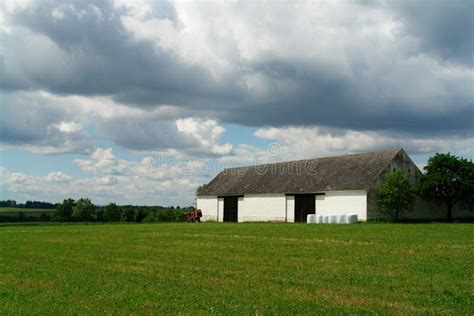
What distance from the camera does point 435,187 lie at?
5216cm

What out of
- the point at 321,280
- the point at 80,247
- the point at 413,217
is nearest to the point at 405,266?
the point at 321,280

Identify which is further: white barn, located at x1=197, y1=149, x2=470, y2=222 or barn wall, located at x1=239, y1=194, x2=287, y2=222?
barn wall, located at x1=239, y1=194, x2=287, y2=222

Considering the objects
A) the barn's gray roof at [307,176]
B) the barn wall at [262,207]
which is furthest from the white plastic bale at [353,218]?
the barn wall at [262,207]

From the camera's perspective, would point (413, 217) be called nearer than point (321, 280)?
No

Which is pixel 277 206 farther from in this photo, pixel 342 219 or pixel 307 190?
pixel 342 219

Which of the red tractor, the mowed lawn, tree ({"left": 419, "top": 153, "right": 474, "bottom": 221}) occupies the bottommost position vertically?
the mowed lawn

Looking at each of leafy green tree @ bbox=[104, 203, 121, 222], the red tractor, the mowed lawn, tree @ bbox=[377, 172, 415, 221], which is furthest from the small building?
the mowed lawn

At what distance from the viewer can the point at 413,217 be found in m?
53.5

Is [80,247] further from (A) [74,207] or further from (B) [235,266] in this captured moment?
(A) [74,207]

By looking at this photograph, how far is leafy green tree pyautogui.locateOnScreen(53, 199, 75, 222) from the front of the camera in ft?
295

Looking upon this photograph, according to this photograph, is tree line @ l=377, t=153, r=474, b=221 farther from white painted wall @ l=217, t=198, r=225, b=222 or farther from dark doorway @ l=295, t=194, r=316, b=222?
white painted wall @ l=217, t=198, r=225, b=222

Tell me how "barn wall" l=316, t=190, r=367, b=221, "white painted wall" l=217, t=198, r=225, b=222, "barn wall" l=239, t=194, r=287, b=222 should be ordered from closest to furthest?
"barn wall" l=316, t=190, r=367, b=221 → "barn wall" l=239, t=194, r=287, b=222 → "white painted wall" l=217, t=198, r=225, b=222

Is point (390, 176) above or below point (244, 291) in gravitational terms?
above

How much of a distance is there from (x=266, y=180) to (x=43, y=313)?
5482 centimetres
